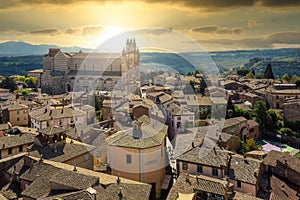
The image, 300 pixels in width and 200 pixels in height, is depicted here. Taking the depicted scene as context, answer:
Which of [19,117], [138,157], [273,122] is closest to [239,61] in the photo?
[273,122]

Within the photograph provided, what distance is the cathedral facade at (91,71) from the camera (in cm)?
5006

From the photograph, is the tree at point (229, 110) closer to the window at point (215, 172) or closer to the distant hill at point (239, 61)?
the window at point (215, 172)

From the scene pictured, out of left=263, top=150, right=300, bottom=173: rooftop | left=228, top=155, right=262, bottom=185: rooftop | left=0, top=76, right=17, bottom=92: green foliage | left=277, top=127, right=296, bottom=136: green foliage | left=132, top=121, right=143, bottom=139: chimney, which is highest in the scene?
left=132, top=121, right=143, bottom=139: chimney

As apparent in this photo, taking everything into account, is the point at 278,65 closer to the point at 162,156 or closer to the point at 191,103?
→ the point at 191,103

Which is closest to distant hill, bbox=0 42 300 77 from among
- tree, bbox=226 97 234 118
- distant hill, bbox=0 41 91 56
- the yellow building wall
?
distant hill, bbox=0 41 91 56

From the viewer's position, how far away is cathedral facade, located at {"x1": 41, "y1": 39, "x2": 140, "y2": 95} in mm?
50062

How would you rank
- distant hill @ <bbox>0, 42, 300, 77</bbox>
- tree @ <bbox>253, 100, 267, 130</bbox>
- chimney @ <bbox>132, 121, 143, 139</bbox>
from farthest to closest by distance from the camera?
distant hill @ <bbox>0, 42, 300, 77</bbox> < tree @ <bbox>253, 100, 267, 130</bbox> < chimney @ <bbox>132, 121, 143, 139</bbox>

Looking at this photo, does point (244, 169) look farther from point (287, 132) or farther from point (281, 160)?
point (287, 132)

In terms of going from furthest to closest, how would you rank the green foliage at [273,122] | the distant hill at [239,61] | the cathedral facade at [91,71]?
the distant hill at [239,61] → the cathedral facade at [91,71] → the green foliage at [273,122]

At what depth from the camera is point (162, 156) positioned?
1612 cm

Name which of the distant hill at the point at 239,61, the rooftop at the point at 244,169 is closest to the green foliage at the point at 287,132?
the rooftop at the point at 244,169

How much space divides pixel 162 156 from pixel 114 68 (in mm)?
39564

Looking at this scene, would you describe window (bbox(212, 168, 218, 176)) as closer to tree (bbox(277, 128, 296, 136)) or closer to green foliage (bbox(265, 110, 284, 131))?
tree (bbox(277, 128, 296, 136))

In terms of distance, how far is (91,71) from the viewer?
55312 mm
